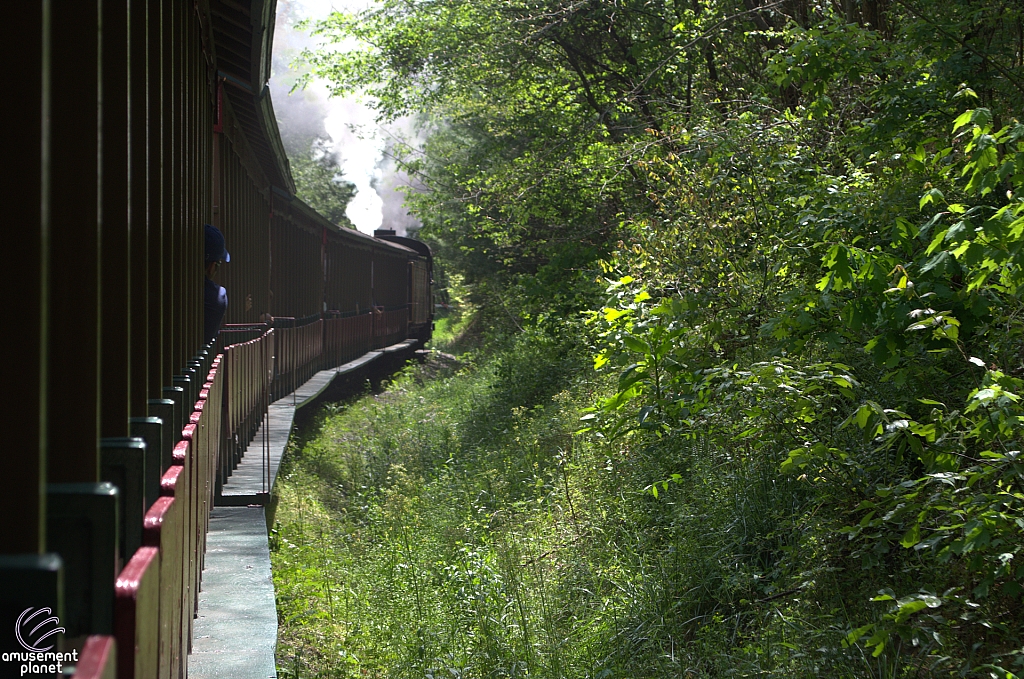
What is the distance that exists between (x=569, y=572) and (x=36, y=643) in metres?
5.48

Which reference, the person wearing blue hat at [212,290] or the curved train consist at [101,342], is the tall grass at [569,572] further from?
the curved train consist at [101,342]

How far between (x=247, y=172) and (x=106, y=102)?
30.0 ft

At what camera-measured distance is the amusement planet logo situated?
1.31 meters

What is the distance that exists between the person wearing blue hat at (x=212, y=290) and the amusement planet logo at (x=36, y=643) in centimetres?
467

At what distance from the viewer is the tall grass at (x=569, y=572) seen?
5035 mm

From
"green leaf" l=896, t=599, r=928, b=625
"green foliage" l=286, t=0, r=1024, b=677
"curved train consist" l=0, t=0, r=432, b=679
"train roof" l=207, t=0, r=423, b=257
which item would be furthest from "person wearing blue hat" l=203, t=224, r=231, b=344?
"green leaf" l=896, t=599, r=928, b=625

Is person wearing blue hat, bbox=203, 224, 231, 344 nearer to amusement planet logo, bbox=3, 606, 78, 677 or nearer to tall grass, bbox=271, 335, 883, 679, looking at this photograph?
tall grass, bbox=271, 335, 883, 679

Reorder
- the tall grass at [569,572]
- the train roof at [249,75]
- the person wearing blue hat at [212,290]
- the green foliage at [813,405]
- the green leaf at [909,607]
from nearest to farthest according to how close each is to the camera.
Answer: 1. the green leaf at [909,607]
2. the green foliage at [813,405]
3. the tall grass at [569,572]
4. the person wearing blue hat at [212,290]
5. the train roof at [249,75]

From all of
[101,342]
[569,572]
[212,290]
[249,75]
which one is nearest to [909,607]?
[101,342]

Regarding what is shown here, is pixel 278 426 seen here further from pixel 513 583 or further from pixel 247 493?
pixel 513 583

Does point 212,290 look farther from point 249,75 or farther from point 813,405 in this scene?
point 813,405

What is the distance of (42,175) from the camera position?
4.10 ft

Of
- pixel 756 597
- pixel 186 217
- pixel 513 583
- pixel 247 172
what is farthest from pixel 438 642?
pixel 247 172

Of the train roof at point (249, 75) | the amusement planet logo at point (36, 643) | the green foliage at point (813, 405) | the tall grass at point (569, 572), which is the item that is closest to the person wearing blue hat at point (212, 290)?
the train roof at point (249, 75)
